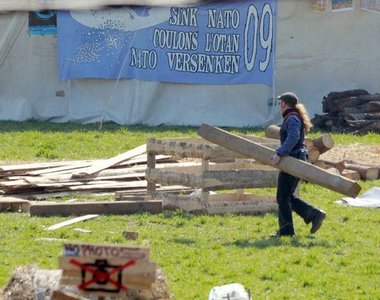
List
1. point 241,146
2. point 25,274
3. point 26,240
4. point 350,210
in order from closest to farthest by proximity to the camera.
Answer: point 25,274 → point 241,146 → point 26,240 → point 350,210

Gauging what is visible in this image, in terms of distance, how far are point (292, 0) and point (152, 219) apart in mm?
12755

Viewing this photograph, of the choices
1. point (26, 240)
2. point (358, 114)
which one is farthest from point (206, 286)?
point (358, 114)

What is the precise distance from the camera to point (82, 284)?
23.4ft

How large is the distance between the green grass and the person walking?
0.23m

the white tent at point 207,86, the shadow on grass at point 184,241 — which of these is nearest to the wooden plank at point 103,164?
the shadow on grass at point 184,241

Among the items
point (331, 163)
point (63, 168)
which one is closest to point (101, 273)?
point (63, 168)

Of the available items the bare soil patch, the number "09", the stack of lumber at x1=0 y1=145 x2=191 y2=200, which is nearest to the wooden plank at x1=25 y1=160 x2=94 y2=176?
the stack of lumber at x1=0 y1=145 x2=191 y2=200

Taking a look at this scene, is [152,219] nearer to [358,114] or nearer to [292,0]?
[358,114]

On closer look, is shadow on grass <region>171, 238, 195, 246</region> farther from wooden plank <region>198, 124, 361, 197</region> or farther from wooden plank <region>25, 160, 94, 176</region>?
wooden plank <region>25, 160, 94, 176</region>

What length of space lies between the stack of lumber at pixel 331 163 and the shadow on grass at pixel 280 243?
180 inches

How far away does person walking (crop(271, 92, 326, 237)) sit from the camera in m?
12.0

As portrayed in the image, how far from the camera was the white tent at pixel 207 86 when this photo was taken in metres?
25.0

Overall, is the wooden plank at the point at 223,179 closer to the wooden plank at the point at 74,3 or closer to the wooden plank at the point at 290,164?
the wooden plank at the point at 290,164

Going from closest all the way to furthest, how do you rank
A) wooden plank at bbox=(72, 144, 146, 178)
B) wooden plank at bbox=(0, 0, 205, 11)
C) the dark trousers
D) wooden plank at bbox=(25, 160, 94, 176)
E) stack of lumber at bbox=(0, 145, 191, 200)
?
the dark trousers
stack of lumber at bbox=(0, 145, 191, 200)
wooden plank at bbox=(72, 144, 146, 178)
wooden plank at bbox=(25, 160, 94, 176)
wooden plank at bbox=(0, 0, 205, 11)
